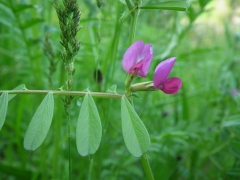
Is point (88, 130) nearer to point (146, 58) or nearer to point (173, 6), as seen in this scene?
point (146, 58)

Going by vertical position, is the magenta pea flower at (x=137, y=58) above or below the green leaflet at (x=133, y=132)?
above

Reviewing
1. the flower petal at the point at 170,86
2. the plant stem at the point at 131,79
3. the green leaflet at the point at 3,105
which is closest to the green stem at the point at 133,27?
the plant stem at the point at 131,79

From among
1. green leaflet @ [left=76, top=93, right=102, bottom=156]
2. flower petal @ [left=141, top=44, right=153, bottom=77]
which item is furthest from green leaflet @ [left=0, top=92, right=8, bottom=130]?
flower petal @ [left=141, top=44, right=153, bottom=77]

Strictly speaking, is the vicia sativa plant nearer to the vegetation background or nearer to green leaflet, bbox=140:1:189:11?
green leaflet, bbox=140:1:189:11

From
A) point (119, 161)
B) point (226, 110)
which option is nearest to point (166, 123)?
point (226, 110)

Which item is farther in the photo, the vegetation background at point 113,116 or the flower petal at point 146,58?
the vegetation background at point 113,116

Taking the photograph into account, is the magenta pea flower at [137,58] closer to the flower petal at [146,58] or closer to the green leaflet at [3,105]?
the flower petal at [146,58]
